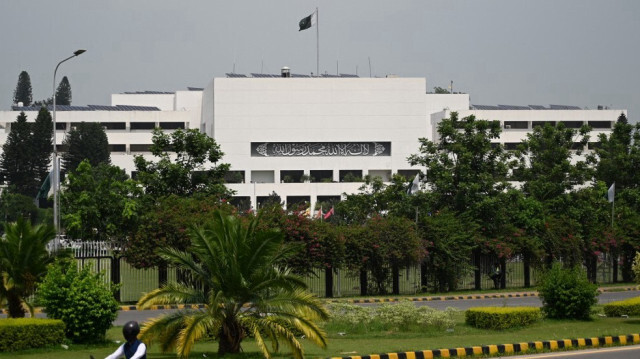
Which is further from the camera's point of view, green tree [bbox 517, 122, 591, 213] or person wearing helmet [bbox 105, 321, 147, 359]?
green tree [bbox 517, 122, 591, 213]

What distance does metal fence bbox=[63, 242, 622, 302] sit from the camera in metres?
32.0

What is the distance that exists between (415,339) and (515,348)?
2.77m

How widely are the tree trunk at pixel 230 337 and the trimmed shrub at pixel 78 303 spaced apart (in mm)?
3044

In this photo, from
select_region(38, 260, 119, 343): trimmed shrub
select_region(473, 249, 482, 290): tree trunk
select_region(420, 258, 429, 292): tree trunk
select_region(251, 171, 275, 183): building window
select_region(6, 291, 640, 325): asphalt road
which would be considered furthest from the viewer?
select_region(251, 171, 275, 183): building window

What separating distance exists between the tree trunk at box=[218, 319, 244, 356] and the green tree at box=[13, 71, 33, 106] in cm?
13100

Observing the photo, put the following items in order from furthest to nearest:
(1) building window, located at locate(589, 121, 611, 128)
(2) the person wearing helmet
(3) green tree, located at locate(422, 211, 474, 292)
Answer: (1) building window, located at locate(589, 121, 611, 128)
(3) green tree, located at locate(422, 211, 474, 292)
(2) the person wearing helmet

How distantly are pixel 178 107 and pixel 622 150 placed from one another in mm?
71507

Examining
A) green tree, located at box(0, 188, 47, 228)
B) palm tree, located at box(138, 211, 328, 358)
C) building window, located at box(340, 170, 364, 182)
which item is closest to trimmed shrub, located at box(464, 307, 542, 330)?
palm tree, located at box(138, 211, 328, 358)

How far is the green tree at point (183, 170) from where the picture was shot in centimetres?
3784

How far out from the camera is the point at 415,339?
1992cm

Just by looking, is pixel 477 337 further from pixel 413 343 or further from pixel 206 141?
pixel 206 141

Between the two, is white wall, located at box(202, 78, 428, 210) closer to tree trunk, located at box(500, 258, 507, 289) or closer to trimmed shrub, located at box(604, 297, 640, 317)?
tree trunk, located at box(500, 258, 507, 289)

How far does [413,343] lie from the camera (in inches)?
742

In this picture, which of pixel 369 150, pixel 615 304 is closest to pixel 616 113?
pixel 369 150
